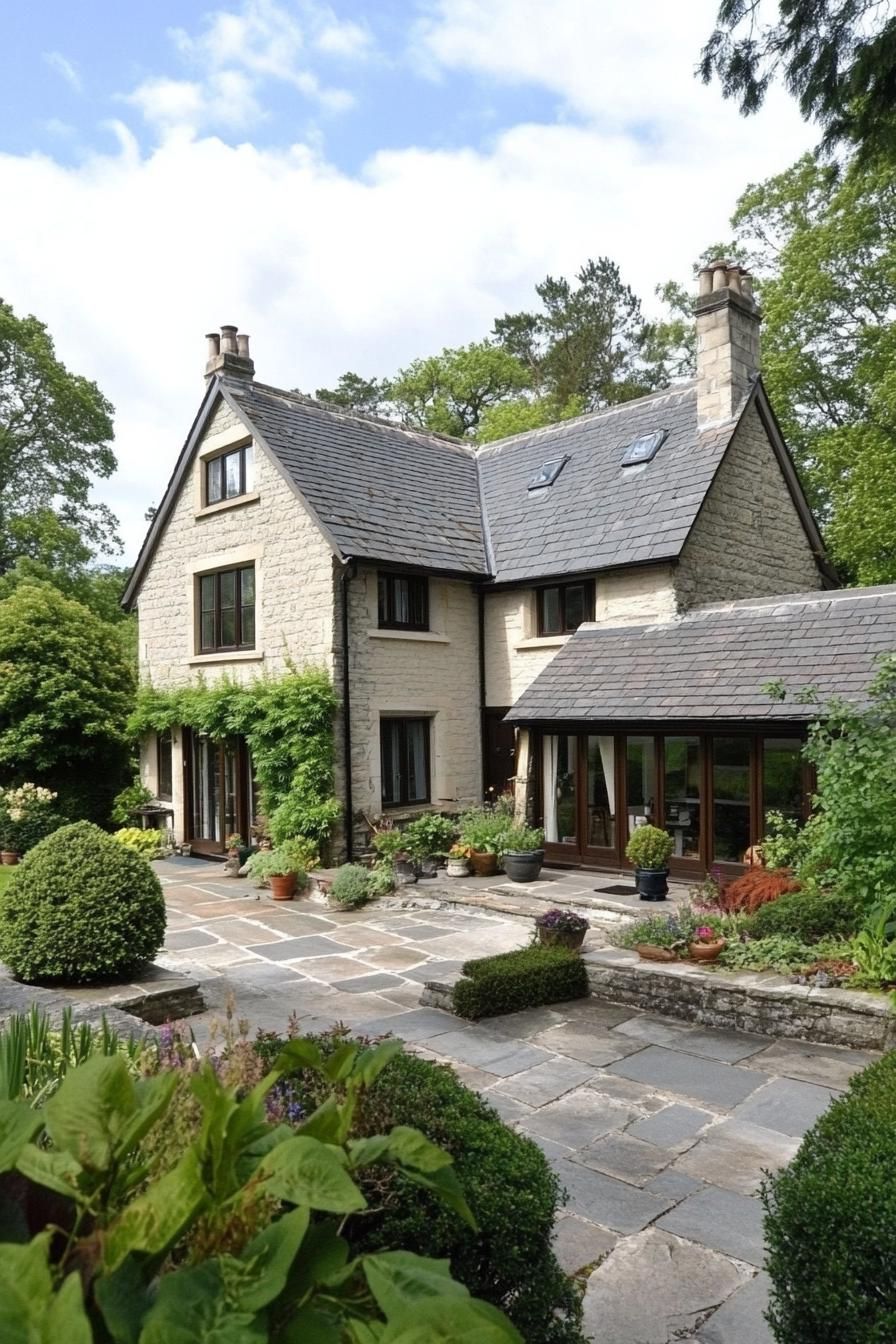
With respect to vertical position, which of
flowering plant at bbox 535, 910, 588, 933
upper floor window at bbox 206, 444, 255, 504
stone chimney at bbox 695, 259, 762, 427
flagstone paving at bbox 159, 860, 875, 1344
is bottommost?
flagstone paving at bbox 159, 860, 875, 1344

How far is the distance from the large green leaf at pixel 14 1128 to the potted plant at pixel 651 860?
10.9 meters

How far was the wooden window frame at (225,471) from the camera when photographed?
1745 cm

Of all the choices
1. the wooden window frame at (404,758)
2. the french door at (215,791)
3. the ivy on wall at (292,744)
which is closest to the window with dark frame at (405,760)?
the wooden window frame at (404,758)

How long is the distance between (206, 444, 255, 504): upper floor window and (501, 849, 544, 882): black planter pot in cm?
906

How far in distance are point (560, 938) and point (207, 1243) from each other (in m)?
7.71

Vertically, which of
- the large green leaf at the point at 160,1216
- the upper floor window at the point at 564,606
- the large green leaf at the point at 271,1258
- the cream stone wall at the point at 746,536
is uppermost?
the cream stone wall at the point at 746,536

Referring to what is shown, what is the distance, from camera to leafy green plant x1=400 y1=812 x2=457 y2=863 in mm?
14578

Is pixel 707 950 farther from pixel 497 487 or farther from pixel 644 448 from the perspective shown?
pixel 497 487

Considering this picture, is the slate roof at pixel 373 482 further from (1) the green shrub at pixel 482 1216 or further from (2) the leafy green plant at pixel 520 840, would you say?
(1) the green shrub at pixel 482 1216

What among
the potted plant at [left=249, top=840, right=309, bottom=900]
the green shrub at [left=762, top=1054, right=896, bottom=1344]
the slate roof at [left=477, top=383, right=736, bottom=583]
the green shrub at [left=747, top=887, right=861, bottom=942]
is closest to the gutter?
the potted plant at [left=249, top=840, right=309, bottom=900]

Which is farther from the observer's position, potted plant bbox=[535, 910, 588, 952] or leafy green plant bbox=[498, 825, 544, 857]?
leafy green plant bbox=[498, 825, 544, 857]

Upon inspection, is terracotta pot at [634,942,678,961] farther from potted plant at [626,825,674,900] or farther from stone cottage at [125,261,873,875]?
stone cottage at [125,261,873,875]

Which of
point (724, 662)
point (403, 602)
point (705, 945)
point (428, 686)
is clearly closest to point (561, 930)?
point (705, 945)

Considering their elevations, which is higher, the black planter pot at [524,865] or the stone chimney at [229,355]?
the stone chimney at [229,355]
